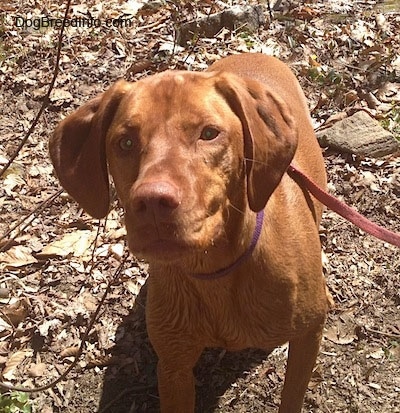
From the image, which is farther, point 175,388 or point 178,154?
point 175,388

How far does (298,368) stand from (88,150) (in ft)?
4.90

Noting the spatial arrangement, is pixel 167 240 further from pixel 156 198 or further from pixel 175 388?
pixel 175 388

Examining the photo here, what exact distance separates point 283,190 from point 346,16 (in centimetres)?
379

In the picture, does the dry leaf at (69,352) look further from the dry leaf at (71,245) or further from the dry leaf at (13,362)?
the dry leaf at (71,245)

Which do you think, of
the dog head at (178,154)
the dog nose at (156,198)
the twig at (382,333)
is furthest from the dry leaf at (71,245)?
the dog nose at (156,198)

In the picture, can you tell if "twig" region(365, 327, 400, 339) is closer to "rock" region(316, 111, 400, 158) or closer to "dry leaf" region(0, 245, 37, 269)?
"rock" region(316, 111, 400, 158)

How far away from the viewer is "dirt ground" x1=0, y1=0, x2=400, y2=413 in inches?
168

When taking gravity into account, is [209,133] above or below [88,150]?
above

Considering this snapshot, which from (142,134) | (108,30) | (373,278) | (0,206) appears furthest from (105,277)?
(108,30)

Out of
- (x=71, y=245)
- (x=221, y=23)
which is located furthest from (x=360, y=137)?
(x=71, y=245)

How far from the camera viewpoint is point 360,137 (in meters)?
5.41

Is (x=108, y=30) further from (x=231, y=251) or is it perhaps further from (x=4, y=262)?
(x=231, y=251)

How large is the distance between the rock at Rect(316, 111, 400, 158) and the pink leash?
1.71m

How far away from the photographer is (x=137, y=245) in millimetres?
2717
